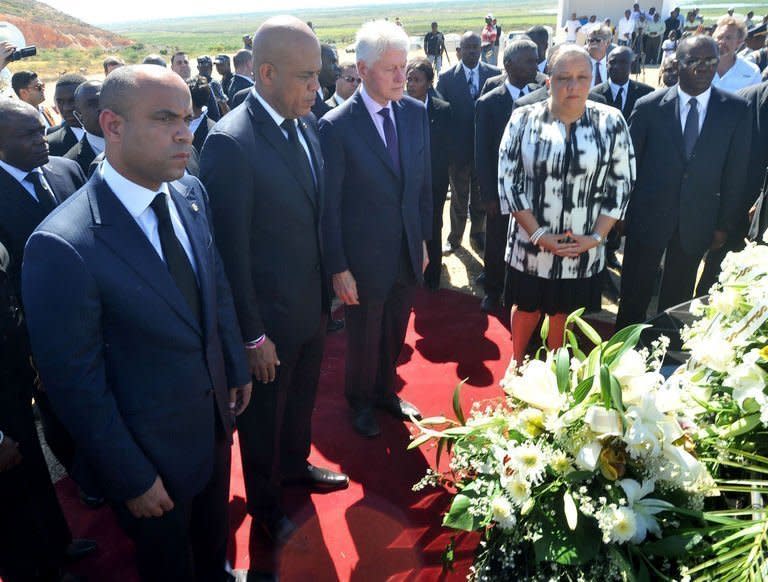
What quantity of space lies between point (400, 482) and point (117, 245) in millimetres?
2153

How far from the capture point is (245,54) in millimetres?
7711

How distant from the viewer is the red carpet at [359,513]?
2.77 metres

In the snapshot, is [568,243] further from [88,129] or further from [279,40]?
[88,129]

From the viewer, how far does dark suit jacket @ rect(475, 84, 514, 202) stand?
A: 195 inches

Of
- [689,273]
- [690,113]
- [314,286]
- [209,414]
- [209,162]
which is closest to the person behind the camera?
[209,414]

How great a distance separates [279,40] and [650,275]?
3.25 m

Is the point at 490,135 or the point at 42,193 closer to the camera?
the point at 42,193

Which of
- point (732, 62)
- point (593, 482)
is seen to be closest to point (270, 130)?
point (593, 482)

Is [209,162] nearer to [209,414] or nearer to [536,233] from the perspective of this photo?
[209,414]

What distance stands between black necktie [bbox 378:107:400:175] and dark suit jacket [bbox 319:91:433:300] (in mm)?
33

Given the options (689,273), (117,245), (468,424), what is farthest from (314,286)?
(689,273)

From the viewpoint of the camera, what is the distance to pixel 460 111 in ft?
21.1

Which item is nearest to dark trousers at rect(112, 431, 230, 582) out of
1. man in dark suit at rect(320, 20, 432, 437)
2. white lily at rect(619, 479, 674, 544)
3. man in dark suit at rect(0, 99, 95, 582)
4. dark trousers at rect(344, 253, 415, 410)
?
man in dark suit at rect(0, 99, 95, 582)

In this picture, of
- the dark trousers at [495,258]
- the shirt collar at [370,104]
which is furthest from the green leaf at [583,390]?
the dark trousers at [495,258]
